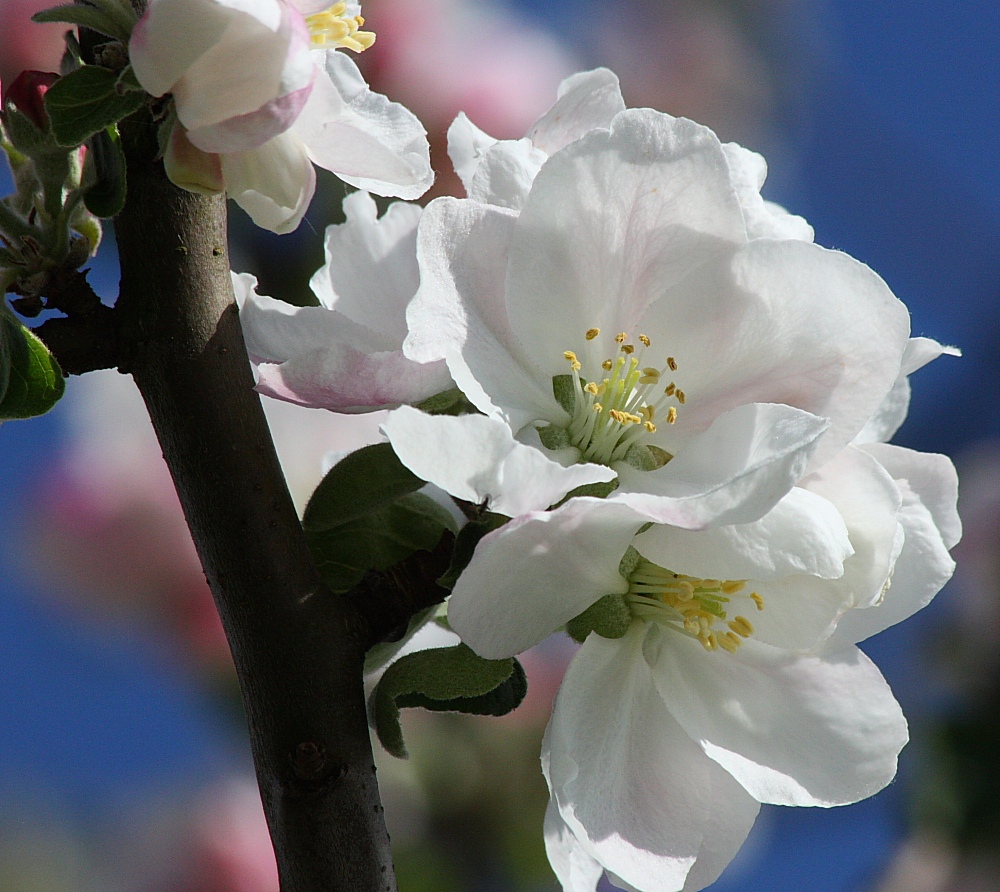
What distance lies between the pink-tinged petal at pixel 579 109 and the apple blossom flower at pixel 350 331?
0.33 feet

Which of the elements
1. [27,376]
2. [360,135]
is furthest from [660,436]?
[27,376]

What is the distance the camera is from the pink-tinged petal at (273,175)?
2.00ft

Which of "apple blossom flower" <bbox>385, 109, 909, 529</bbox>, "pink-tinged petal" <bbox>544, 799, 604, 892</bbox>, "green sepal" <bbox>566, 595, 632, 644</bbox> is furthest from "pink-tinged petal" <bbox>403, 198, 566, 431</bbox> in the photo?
"pink-tinged petal" <bbox>544, 799, 604, 892</bbox>

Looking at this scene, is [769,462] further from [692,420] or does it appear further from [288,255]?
[288,255]

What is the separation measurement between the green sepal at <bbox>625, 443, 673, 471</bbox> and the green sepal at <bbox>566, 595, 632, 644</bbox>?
0.07 meters

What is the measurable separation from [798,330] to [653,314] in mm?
79

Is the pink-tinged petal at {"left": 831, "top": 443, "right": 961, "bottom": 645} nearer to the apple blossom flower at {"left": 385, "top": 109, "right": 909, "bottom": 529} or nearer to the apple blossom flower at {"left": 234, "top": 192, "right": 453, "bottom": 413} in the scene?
the apple blossom flower at {"left": 385, "top": 109, "right": 909, "bottom": 529}

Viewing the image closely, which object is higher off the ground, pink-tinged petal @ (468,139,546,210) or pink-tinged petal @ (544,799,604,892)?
pink-tinged petal @ (468,139,546,210)

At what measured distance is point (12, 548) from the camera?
5.70ft

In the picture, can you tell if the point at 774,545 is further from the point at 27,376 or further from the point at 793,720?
the point at 27,376

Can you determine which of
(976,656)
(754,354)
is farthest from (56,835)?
(754,354)

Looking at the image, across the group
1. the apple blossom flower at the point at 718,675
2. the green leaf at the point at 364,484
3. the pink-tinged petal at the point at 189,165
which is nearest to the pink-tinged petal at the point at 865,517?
the apple blossom flower at the point at 718,675

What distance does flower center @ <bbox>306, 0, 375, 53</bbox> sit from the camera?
666mm

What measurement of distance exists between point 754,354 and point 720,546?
0.38 ft
